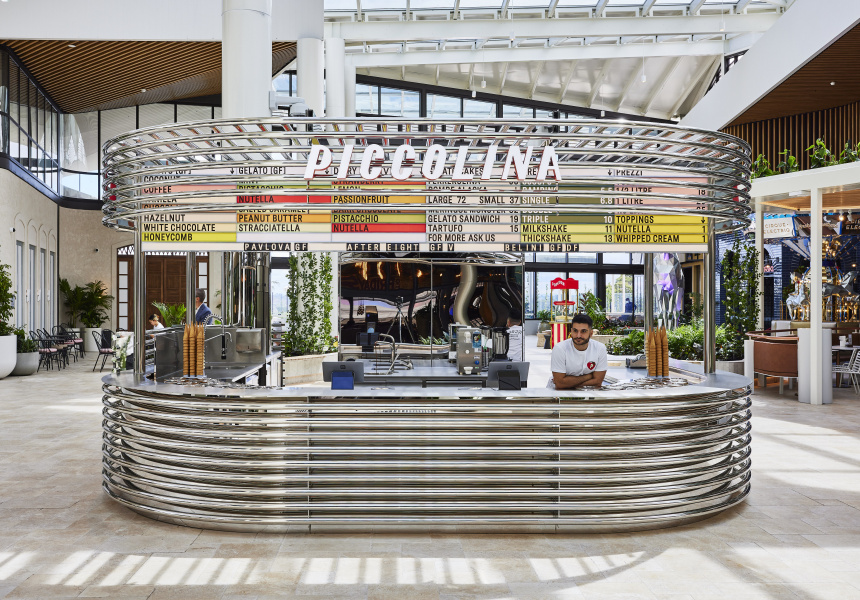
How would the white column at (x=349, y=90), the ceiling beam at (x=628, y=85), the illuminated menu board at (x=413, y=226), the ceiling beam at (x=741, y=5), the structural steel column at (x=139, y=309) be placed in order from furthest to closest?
the ceiling beam at (x=628, y=85) < the white column at (x=349, y=90) < the ceiling beam at (x=741, y=5) < the illuminated menu board at (x=413, y=226) < the structural steel column at (x=139, y=309)

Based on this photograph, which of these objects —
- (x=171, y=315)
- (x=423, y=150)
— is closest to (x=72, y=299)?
(x=171, y=315)

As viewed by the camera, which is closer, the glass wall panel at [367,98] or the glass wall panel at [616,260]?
the glass wall panel at [367,98]

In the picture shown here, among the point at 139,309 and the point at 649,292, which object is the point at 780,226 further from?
the point at 139,309

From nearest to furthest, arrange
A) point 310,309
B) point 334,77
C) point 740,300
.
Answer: point 740,300 < point 310,309 < point 334,77

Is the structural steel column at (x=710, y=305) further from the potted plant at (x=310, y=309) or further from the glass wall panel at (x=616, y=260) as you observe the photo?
the glass wall panel at (x=616, y=260)

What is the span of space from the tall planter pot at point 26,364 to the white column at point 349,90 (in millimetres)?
8371

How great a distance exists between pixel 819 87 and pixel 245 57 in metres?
11.9

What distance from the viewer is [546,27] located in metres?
15.7

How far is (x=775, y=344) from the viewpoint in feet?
37.7

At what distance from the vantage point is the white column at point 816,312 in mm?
10445

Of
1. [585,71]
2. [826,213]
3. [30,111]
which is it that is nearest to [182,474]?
[826,213]

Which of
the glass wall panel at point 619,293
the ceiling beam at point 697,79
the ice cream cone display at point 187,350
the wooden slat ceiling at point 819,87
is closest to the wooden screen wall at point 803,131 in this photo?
the wooden slat ceiling at point 819,87

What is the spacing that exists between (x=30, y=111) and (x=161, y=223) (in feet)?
46.6

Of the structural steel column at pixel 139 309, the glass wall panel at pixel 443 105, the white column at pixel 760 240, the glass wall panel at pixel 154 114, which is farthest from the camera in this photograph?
the glass wall panel at pixel 443 105
